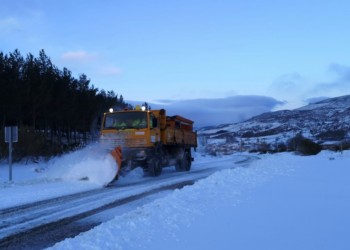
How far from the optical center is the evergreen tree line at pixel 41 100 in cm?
3525

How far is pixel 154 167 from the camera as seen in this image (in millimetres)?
18719

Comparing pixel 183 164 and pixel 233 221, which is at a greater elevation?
pixel 183 164

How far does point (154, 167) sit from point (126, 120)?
7.82 ft

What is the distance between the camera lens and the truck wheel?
60.7ft

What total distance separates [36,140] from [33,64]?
52.1ft

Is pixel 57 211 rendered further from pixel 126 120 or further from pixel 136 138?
pixel 126 120

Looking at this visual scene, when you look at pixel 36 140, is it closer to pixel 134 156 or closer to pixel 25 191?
pixel 134 156

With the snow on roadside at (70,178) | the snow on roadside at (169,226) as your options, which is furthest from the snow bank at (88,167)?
the snow on roadside at (169,226)

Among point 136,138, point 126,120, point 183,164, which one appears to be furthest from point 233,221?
point 183,164

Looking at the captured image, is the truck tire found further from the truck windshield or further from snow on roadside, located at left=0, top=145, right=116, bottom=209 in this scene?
snow on roadside, located at left=0, top=145, right=116, bottom=209

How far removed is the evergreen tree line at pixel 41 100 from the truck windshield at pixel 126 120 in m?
11.5

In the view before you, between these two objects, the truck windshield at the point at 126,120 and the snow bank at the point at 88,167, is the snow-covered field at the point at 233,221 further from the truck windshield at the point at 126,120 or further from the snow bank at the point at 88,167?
the truck windshield at the point at 126,120

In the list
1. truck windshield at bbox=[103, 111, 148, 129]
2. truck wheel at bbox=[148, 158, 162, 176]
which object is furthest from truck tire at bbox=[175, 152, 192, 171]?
truck windshield at bbox=[103, 111, 148, 129]

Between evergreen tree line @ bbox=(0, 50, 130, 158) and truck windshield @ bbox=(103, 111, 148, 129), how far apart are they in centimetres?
1146
